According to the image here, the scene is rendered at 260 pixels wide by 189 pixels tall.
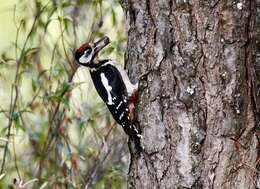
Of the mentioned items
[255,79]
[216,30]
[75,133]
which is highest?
[216,30]

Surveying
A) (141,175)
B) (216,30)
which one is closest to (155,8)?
(216,30)

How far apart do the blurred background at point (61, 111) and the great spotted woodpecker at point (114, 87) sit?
0.59 feet

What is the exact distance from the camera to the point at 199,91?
3092 mm

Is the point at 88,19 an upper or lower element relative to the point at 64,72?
upper

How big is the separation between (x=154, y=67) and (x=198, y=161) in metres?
0.46

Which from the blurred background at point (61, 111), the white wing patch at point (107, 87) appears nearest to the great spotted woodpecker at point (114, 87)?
the white wing patch at point (107, 87)

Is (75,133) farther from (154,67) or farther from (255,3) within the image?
(255,3)

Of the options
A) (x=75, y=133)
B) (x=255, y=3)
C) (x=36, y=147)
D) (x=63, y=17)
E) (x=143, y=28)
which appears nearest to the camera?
(x=255, y=3)

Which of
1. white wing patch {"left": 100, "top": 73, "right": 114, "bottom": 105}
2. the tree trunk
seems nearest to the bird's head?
white wing patch {"left": 100, "top": 73, "right": 114, "bottom": 105}

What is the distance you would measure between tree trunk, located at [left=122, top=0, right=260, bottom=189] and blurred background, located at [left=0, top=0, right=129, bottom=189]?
821 mm

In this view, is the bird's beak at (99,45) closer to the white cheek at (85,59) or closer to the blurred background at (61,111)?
the white cheek at (85,59)

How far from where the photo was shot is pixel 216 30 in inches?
120

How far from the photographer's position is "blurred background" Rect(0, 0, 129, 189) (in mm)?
4133

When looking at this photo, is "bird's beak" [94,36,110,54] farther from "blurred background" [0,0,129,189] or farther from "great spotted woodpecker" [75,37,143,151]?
"blurred background" [0,0,129,189]
